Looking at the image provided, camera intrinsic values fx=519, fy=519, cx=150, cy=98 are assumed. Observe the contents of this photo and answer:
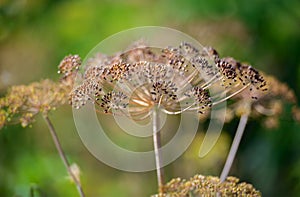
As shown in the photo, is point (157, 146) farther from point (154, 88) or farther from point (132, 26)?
point (132, 26)

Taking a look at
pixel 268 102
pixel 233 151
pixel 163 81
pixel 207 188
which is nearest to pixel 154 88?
pixel 163 81

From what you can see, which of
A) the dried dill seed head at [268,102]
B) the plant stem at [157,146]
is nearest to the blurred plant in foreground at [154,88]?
the plant stem at [157,146]

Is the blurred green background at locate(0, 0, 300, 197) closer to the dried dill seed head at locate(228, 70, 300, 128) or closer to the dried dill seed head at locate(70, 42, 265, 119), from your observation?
the dried dill seed head at locate(228, 70, 300, 128)

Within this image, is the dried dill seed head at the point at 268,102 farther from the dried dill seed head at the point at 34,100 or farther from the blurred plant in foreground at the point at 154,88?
the dried dill seed head at the point at 34,100

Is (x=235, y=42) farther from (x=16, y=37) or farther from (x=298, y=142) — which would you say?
(x=16, y=37)

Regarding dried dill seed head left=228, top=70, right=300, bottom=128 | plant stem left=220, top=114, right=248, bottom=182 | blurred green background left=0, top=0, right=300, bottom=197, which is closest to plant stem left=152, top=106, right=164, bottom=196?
plant stem left=220, top=114, right=248, bottom=182
